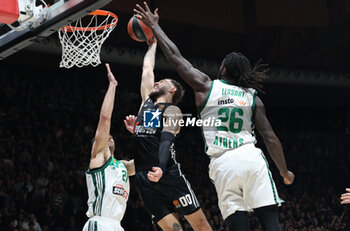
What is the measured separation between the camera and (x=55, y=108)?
13.6m

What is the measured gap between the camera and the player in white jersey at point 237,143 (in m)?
3.90

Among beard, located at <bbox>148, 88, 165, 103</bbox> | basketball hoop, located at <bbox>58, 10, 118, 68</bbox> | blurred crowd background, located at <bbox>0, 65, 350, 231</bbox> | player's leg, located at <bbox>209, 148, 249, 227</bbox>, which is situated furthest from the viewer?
blurred crowd background, located at <bbox>0, 65, 350, 231</bbox>

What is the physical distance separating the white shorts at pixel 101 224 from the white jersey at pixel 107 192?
4 cm

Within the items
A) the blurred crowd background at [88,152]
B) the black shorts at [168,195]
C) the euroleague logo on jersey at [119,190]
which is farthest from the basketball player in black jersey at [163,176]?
the blurred crowd background at [88,152]

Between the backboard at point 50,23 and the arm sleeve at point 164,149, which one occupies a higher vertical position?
the backboard at point 50,23

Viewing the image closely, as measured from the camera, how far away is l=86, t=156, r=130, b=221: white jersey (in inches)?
203

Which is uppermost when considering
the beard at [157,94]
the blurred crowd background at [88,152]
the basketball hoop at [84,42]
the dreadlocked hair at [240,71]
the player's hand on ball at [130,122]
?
the basketball hoop at [84,42]

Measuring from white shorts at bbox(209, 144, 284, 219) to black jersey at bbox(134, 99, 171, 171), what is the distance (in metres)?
1.35

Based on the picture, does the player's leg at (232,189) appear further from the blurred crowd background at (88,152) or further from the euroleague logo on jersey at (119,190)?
the blurred crowd background at (88,152)

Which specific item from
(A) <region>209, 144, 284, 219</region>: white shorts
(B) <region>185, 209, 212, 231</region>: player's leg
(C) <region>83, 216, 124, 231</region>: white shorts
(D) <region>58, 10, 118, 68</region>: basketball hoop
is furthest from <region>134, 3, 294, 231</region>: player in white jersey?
(D) <region>58, 10, 118, 68</region>: basketball hoop

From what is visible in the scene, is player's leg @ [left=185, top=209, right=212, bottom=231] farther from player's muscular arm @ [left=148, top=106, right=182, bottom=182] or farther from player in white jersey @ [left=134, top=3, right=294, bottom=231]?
player in white jersey @ [left=134, top=3, right=294, bottom=231]

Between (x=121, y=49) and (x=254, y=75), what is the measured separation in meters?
9.54

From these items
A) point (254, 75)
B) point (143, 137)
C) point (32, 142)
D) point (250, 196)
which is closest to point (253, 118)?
point (254, 75)

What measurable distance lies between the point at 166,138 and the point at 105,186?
0.99 m
